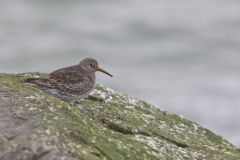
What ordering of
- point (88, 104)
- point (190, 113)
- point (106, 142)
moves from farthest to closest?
point (190, 113) → point (88, 104) → point (106, 142)

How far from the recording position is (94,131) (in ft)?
32.0

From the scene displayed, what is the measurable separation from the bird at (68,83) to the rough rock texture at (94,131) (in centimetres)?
26

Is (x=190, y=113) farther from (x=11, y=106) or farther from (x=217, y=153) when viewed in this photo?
(x=11, y=106)

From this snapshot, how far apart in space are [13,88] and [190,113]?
19.6 metres

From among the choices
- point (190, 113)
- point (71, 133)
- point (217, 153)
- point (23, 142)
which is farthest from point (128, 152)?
point (190, 113)

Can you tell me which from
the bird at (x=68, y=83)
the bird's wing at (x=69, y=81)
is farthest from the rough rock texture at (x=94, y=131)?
the bird's wing at (x=69, y=81)

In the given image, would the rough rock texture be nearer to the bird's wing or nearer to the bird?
the bird

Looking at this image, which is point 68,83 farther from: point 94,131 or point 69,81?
point 94,131

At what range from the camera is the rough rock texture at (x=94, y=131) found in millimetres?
8727

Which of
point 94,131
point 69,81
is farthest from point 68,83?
point 94,131

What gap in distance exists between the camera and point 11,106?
9664mm

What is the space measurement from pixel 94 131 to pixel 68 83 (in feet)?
14.9

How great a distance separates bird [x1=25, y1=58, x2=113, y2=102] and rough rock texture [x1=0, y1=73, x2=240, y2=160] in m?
0.26

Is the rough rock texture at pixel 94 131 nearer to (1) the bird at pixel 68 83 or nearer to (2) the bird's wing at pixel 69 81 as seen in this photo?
(1) the bird at pixel 68 83
